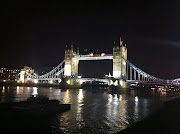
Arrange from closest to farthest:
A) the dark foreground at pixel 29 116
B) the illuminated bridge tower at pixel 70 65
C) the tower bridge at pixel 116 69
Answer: the dark foreground at pixel 29 116 → the tower bridge at pixel 116 69 → the illuminated bridge tower at pixel 70 65

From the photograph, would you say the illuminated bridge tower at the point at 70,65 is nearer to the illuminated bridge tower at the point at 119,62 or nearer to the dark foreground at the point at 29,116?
the illuminated bridge tower at the point at 119,62

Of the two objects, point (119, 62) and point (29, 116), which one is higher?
point (119, 62)

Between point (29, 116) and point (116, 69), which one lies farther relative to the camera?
point (116, 69)

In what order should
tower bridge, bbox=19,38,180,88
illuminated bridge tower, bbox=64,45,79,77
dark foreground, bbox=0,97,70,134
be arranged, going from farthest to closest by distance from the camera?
1. illuminated bridge tower, bbox=64,45,79,77
2. tower bridge, bbox=19,38,180,88
3. dark foreground, bbox=0,97,70,134

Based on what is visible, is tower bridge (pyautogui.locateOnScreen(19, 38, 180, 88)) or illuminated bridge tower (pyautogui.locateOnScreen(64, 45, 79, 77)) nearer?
tower bridge (pyautogui.locateOnScreen(19, 38, 180, 88))

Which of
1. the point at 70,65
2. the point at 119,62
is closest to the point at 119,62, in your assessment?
the point at 119,62

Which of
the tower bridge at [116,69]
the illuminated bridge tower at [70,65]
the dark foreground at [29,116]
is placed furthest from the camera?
the illuminated bridge tower at [70,65]

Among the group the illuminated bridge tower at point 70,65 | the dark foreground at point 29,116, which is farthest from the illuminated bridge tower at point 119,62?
the dark foreground at point 29,116

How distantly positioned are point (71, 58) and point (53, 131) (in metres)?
59.5

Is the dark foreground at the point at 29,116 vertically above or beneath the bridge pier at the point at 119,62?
beneath

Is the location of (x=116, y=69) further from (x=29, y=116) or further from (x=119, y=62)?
(x=29, y=116)

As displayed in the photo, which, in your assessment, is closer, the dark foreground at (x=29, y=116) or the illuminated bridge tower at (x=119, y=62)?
the dark foreground at (x=29, y=116)

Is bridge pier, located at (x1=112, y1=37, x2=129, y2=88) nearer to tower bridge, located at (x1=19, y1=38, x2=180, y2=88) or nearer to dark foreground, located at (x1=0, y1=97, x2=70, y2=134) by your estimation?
tower bridge, located at (x1=19, y1=38, x2=180, y2=88)

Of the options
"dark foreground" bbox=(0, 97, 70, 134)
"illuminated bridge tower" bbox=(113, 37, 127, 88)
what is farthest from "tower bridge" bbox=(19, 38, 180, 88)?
"dark foreground" bbox=(0, 97, 70, 134)
